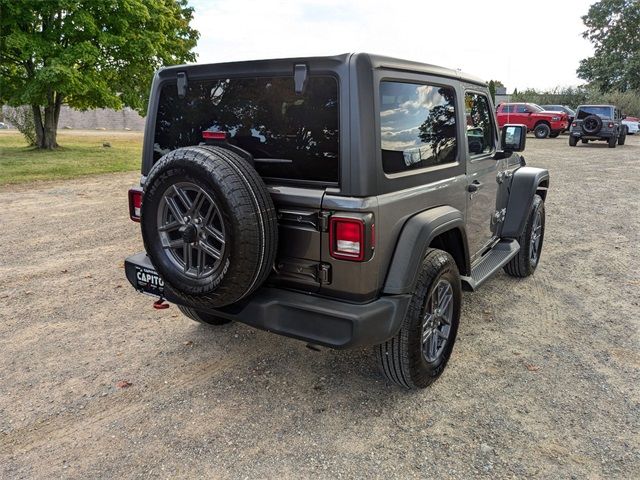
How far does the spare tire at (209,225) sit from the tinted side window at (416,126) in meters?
0.73

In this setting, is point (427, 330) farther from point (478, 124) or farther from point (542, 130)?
point (542, 130)

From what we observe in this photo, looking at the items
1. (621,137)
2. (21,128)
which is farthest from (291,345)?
(621,137)

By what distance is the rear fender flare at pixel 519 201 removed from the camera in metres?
4.63

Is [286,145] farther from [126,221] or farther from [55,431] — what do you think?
[126,221]

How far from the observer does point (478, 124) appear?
3949 millimetres

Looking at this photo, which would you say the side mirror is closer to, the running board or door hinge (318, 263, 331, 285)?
the running board

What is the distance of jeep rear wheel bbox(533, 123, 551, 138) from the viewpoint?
25172 mm

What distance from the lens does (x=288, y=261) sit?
8.77 feet

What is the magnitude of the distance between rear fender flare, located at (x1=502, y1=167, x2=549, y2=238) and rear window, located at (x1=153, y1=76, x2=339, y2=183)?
108 inches

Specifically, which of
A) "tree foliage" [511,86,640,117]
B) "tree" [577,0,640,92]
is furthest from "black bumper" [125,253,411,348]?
"tree" [577,0,640,92]

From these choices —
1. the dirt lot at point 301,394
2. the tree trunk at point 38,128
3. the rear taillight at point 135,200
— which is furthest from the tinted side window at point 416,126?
the tree trunk at point 38,128

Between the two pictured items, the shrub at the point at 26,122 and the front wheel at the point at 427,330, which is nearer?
the front wheel at the point at 427,330

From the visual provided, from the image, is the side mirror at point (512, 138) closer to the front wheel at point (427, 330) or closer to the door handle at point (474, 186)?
the door handle at point (474, 186)

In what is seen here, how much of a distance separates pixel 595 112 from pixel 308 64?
2126cm
